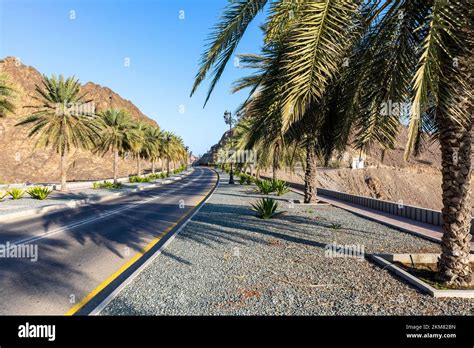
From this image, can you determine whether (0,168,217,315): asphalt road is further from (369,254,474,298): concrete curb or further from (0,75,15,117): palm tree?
(0,75,15,117): palm tree

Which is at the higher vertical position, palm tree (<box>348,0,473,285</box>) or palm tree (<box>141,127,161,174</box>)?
palm tree (<box>141,127,161,174</box>)

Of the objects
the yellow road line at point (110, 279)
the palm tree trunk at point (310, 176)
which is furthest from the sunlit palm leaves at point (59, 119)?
the yellow road line at point (110, 279)

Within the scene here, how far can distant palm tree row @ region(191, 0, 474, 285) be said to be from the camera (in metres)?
3.87

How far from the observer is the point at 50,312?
14.5ft

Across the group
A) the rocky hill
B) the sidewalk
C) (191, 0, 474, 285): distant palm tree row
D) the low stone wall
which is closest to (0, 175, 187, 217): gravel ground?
(191, 0, 474, 285): distant palm tree row

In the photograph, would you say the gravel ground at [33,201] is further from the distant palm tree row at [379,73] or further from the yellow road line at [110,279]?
the distant palm tree row at [379,73]

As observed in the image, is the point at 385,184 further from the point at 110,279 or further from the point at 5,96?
the point at 110,279

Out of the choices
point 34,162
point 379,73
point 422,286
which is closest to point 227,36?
point 379,73

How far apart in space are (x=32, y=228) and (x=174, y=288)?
860 centimetres

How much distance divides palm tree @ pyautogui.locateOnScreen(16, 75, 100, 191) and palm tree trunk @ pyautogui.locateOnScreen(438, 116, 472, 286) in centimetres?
2582

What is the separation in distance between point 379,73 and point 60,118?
2593cm

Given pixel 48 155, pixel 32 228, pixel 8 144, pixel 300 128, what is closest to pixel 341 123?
pixel 300 128

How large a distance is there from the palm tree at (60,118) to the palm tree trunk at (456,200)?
84.7 feet

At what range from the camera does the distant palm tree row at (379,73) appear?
3.87 metres
